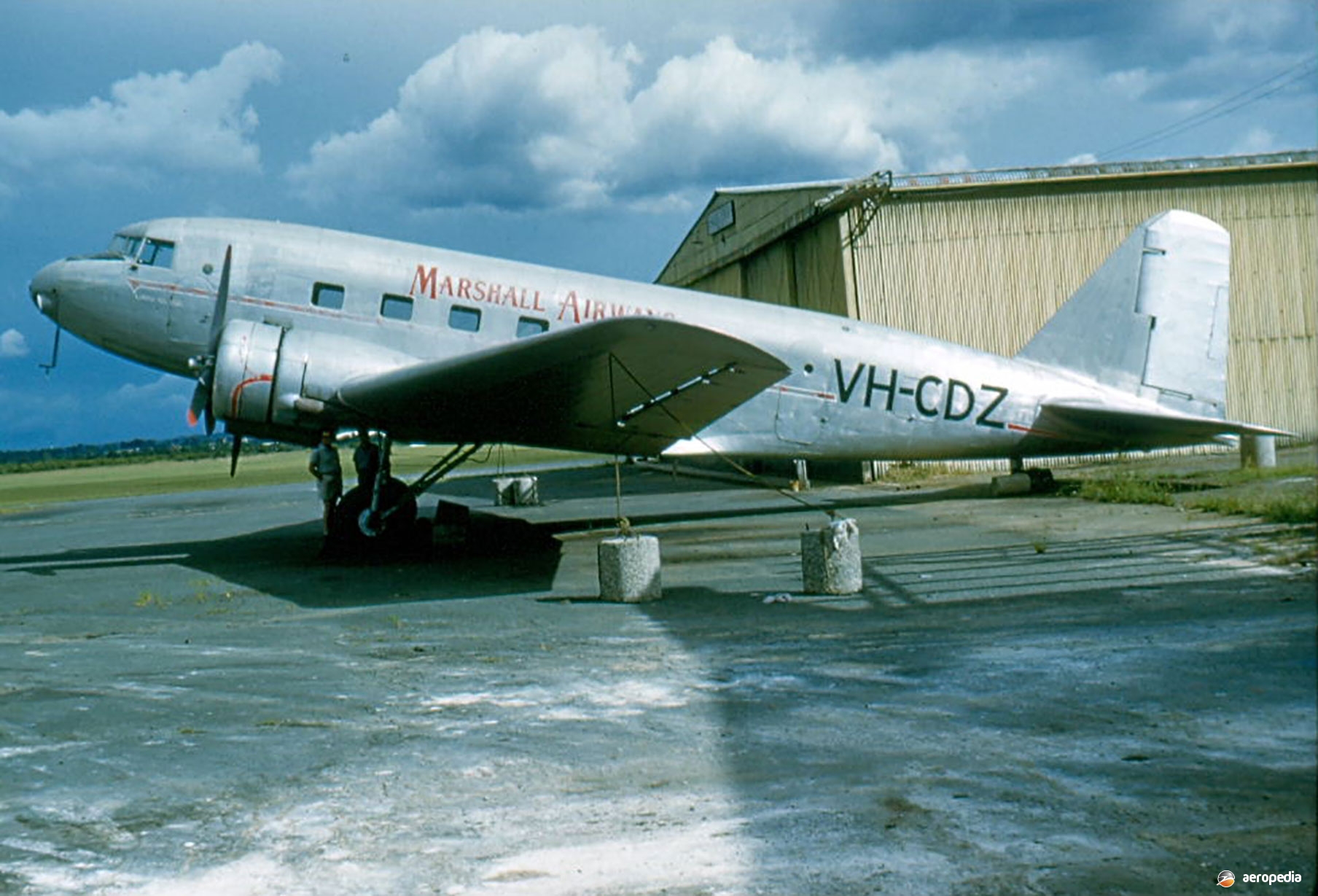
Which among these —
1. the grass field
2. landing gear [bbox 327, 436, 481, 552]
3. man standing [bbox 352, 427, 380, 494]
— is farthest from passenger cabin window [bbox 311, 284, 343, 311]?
the grass field

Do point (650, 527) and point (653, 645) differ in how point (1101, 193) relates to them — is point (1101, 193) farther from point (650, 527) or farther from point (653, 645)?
point (653, 645)

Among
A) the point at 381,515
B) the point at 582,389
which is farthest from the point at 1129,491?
the point at 381,515

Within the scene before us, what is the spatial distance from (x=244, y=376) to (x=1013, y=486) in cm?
1154

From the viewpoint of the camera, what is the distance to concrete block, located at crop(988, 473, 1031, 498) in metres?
17.4

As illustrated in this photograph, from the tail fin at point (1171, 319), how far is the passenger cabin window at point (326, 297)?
33.9 ft

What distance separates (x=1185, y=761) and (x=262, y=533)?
54.3ft

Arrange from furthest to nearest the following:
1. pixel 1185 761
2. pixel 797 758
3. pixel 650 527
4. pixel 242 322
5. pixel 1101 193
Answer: pixel 1101 193 → pixel 650 527 → pixel 242 322 → pixel 797 758 → pixel 1185 761

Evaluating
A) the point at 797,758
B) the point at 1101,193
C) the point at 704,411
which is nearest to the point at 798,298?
the point at 1101,193

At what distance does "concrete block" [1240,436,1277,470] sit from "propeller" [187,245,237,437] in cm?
1510

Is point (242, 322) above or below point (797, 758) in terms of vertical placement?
above

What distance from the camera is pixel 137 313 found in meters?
13.7

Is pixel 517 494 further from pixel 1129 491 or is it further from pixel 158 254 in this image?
pixel 1129 491

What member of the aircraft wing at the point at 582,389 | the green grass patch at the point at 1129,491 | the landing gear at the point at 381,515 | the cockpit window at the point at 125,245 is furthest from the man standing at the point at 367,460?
the green grass patch at the point at 1129,491

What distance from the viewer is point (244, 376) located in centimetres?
1244
